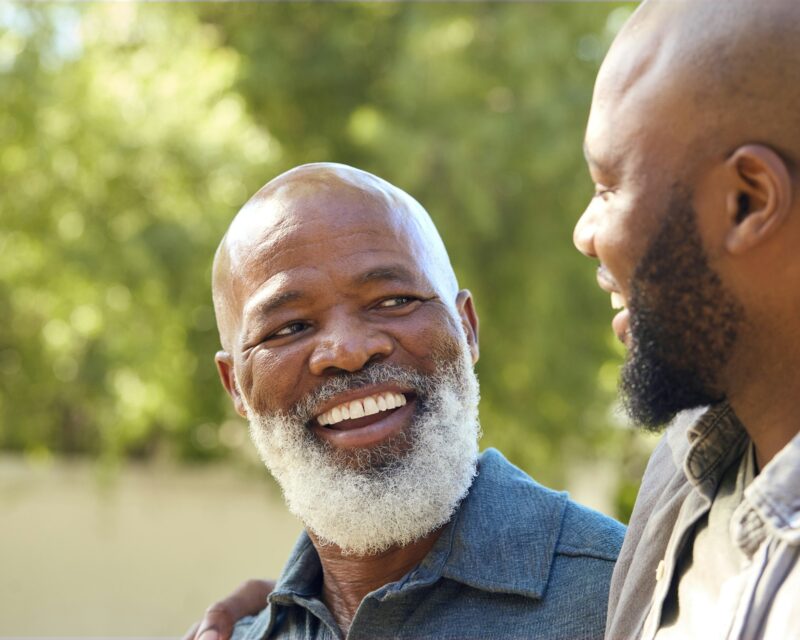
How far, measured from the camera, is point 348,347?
276 cm

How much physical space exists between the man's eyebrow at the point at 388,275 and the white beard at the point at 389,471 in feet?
0.74

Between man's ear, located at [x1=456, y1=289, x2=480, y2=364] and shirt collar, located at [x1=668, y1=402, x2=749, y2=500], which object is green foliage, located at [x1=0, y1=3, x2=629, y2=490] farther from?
shirt collar, located at [x1=668, y1=402, x2=749, y2=500]

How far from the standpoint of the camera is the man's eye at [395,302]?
9.45ft

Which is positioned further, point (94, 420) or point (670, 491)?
point (94, 420)

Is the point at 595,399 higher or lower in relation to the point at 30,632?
higher

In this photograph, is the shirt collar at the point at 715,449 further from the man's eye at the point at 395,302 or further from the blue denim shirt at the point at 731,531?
the man's eye at the point at 395,302

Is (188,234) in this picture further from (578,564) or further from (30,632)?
(578,564)

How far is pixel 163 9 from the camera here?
443 inches

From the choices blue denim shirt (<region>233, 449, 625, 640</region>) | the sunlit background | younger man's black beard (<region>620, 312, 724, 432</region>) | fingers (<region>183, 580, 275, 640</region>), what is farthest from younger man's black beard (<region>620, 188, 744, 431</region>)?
the sunlit background

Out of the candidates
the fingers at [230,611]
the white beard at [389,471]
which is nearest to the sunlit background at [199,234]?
the fingers at [230,611]

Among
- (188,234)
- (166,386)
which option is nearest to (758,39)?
(188,234)

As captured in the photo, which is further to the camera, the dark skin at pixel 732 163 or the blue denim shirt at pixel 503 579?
the blue denim shirt at pixel 503 579

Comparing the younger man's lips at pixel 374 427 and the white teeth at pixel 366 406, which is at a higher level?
the white teeth at pixel 366 406

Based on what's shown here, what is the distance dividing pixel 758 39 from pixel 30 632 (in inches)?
429
